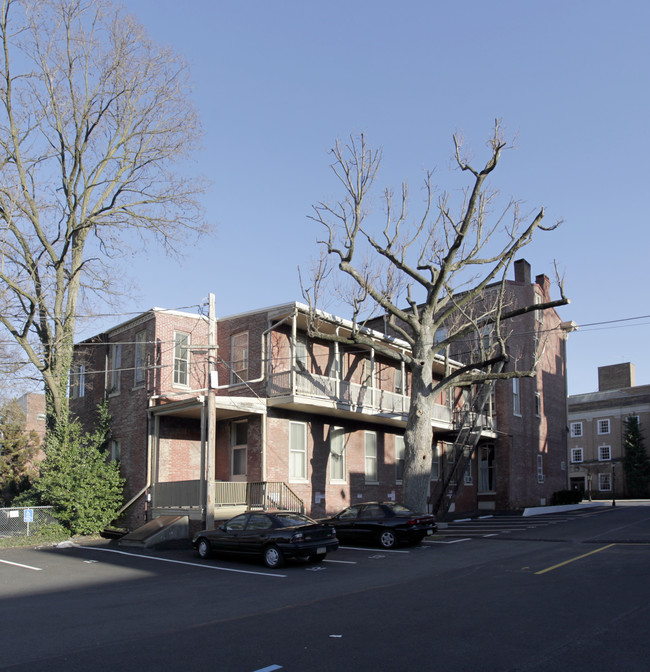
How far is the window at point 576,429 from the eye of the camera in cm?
7031

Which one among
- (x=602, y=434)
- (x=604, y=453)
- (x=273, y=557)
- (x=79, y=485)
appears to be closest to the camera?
(x=273, y=557)

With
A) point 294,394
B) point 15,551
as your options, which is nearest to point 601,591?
point 294,394

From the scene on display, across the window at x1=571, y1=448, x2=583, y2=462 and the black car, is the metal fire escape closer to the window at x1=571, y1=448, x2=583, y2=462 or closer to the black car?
the black car

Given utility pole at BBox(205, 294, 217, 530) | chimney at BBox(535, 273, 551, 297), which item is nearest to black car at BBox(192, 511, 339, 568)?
utility pole at BBox(205, 294, 217, 530)

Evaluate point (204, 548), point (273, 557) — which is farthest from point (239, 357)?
point (273, 557)

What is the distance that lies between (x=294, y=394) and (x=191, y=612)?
40.1 feet

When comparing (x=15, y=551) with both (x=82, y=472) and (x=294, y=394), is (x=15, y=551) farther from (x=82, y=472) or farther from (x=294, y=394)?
(x=294, y=394)

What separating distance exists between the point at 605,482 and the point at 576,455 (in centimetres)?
463

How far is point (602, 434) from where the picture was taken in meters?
68.3

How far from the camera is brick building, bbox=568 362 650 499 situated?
216ft

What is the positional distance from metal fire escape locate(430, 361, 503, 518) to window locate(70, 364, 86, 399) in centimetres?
1684

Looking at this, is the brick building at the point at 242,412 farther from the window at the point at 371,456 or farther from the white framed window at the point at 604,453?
the white framed window at the point at 604,453

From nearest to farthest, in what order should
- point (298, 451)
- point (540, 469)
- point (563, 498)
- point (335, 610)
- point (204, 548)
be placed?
1. point (335, 610)
2. point (204, 548)
3. point (298, 451)
4. point (540, 469)
5. point (563, 498)

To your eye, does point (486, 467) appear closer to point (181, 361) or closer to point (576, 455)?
point (181, 361)
